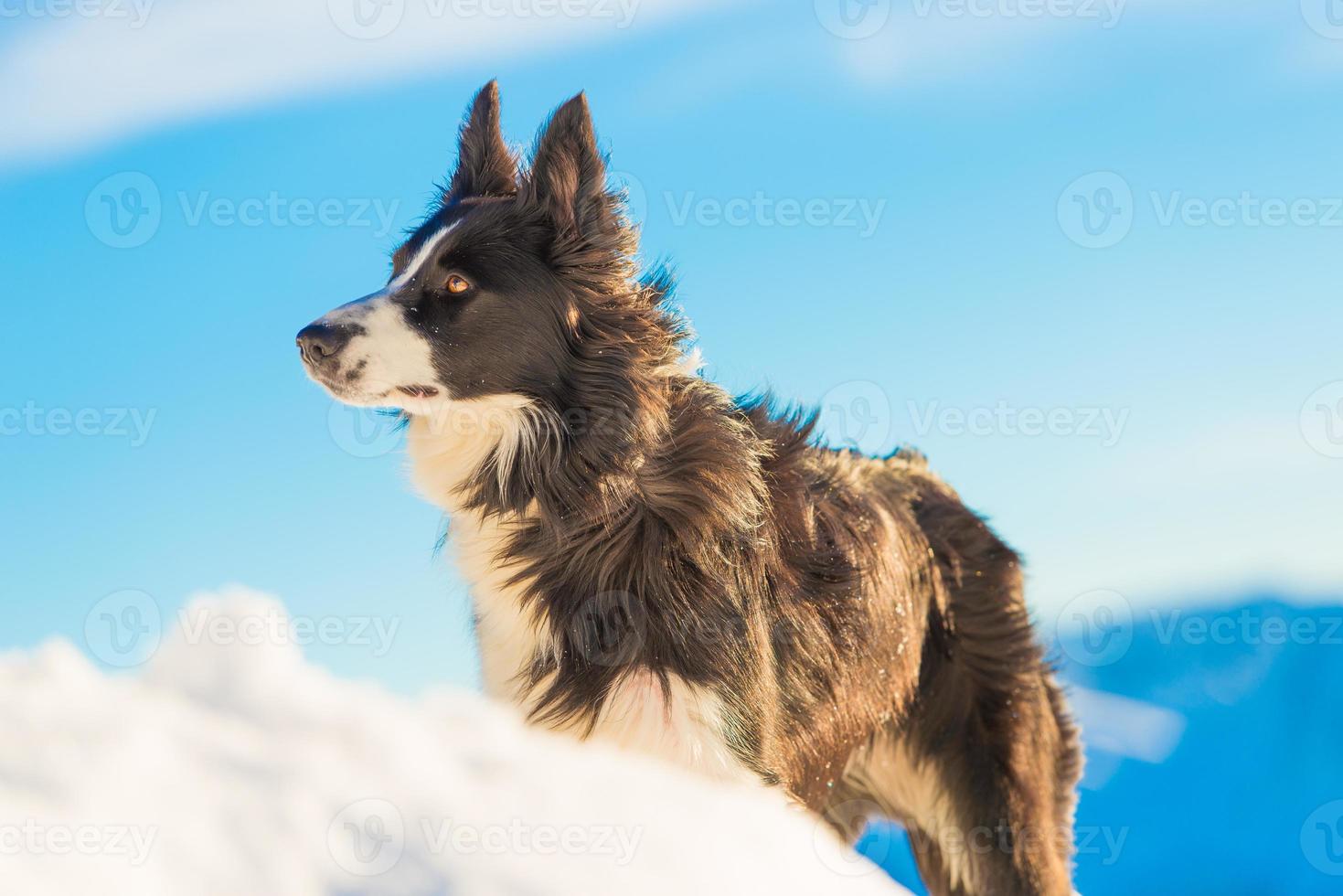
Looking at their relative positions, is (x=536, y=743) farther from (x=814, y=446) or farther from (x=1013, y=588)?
(x=1013, y=588)

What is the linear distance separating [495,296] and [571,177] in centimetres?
56

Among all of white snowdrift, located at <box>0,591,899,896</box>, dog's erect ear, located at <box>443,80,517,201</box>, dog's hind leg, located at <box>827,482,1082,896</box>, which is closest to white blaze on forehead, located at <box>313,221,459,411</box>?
dog's erect ear, located at <box>443,80,517,201</box>

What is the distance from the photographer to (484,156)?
4984 mm

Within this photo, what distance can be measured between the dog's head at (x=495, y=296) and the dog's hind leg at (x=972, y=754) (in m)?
2.06

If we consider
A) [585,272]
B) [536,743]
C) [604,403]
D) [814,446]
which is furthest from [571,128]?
[536,743]

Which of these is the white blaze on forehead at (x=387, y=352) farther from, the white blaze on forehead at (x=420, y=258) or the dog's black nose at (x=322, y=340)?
the white blaze on forehead at (x=420, y=258)

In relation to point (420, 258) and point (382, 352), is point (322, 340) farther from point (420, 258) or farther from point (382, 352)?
point (420, 258)

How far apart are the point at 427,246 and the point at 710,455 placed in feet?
4.42

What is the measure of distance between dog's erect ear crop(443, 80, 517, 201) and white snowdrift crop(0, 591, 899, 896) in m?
3.90

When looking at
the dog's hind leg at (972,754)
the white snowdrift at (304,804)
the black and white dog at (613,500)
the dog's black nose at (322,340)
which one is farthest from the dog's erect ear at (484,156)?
the white snowdrift at (304,804)

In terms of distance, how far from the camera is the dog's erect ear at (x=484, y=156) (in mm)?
4947

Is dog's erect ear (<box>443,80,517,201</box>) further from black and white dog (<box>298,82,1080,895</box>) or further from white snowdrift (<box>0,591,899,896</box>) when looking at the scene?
white snowdrift (<box>0,591,899,896</box>)

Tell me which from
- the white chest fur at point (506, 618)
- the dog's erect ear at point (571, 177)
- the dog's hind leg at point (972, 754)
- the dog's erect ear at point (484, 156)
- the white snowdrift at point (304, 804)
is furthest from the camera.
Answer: the dog's hind leg at point (972, 754)

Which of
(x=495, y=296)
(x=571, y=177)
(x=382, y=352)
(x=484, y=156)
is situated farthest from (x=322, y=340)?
(x=484, y=156)
